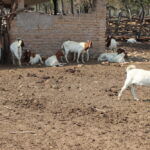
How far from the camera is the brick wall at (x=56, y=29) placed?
15.8 meters

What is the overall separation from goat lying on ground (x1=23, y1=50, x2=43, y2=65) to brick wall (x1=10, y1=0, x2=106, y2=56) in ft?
2.12

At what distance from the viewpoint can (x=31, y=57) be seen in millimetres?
15250

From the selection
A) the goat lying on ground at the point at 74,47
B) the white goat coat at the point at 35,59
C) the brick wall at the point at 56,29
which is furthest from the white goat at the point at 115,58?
the white goat coat at the point at 35,59

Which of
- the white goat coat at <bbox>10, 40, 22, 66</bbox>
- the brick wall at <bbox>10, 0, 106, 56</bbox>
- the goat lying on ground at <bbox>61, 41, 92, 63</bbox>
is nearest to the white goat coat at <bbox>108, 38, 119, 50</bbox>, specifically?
the brick wall at <bbox>10, 0, 106, 56</bbox>

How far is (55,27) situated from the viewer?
54.3 feet

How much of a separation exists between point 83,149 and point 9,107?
287 centimetres

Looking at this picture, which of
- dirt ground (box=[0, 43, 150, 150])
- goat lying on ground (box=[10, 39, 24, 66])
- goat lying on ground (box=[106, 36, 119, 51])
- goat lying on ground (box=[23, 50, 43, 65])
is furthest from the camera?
goat lying on ground (box=[106, 36, 119, 51])

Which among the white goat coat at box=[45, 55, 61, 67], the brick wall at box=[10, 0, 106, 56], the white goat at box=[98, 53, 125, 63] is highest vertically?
the brick wall at box=[10, 0, 106, 56]

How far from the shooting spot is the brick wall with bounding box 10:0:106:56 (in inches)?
620

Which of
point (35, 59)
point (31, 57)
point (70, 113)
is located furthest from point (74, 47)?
point (70, 113)

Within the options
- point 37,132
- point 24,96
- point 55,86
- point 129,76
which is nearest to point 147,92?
point 129,76

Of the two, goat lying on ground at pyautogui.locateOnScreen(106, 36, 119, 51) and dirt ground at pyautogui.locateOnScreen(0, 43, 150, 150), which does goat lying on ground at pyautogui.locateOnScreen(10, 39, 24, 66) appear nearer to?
dirt ground at pyautogui.locateOnScreen(0, 43, 150, 150)

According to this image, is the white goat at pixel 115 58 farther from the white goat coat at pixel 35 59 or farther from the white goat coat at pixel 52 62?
the white goat coat at pixel 35 59

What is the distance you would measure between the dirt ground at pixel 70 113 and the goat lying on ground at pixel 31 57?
7.73 ft
